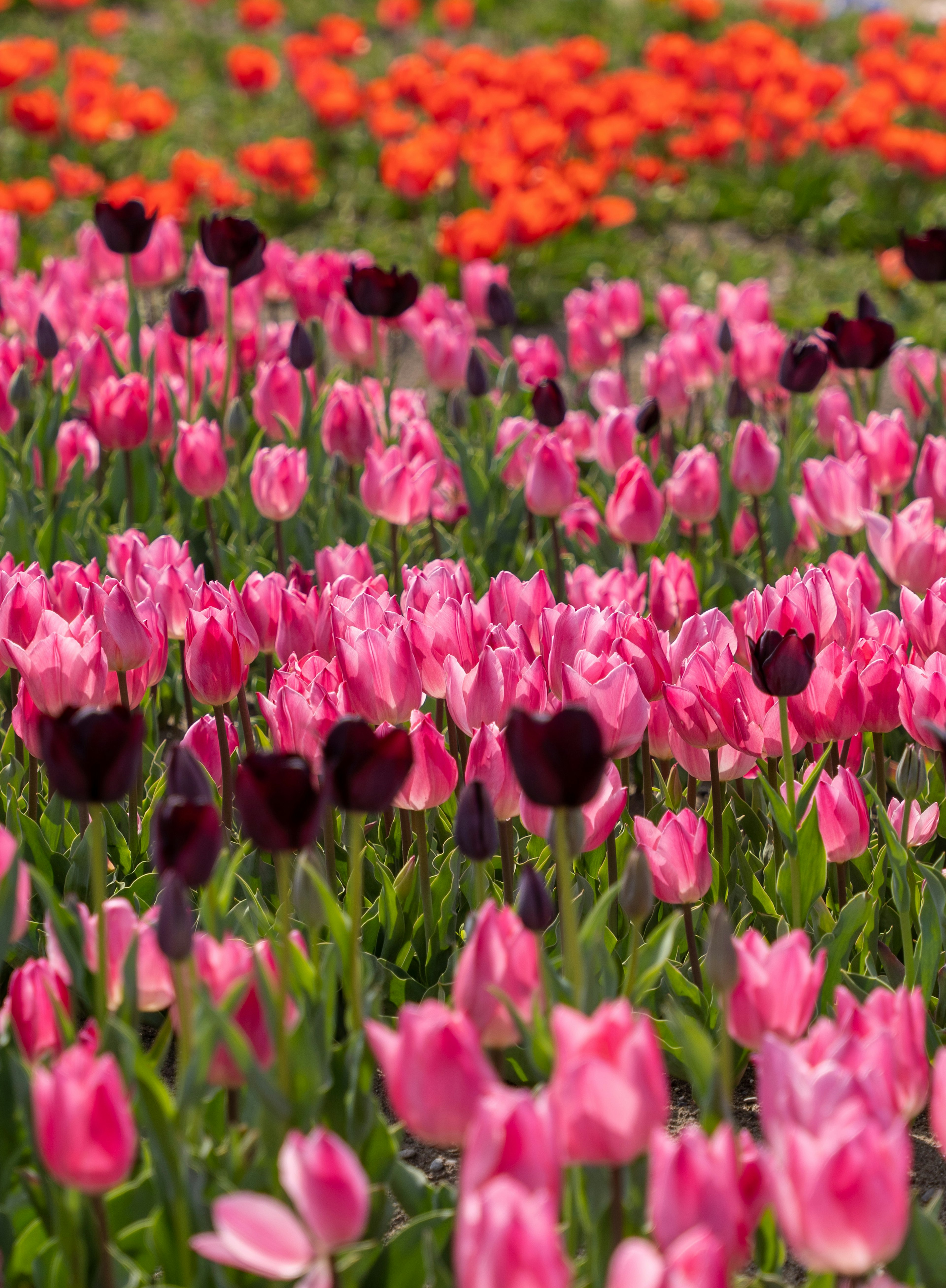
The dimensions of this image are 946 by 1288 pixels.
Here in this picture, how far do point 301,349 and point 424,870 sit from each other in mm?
2102

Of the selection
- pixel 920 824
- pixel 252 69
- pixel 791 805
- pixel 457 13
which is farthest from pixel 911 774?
pixel 457 13

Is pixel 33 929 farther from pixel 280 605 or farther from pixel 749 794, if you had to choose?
pixel 749 794

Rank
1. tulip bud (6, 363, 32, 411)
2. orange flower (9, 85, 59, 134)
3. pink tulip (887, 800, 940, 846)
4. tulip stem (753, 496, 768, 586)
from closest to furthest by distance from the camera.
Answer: pink tulip (887, 800, 940, 846), tulip stem (753, 496, 768, 586), tulip bud (6, 363, 32, 411), orange flower (9, 85, 59, 134)

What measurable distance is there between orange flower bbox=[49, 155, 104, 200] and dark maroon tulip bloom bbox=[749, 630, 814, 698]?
625 cm

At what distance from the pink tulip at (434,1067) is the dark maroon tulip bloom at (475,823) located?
17.1 inches

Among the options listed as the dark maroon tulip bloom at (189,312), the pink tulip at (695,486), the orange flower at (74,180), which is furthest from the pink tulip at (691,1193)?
the orange flower at (74,180)

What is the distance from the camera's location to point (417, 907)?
7.86 ft

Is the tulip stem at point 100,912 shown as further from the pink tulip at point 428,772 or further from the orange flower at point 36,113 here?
the orange flower at point 36,113

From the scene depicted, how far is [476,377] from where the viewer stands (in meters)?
4.16

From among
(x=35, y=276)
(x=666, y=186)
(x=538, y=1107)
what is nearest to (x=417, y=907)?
(x=538, y=1107)

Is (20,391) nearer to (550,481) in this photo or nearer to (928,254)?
(550,481)

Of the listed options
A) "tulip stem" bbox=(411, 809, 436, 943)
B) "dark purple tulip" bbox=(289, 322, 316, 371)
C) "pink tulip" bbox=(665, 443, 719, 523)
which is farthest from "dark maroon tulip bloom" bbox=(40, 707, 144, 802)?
"dark purple tulip" bbox=(289, 322, 316, 371)

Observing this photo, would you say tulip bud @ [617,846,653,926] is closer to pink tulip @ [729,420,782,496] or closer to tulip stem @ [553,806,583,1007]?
tulip stem @ [553,806,583,1007]

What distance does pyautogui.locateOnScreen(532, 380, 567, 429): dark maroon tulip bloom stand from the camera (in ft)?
11.8
